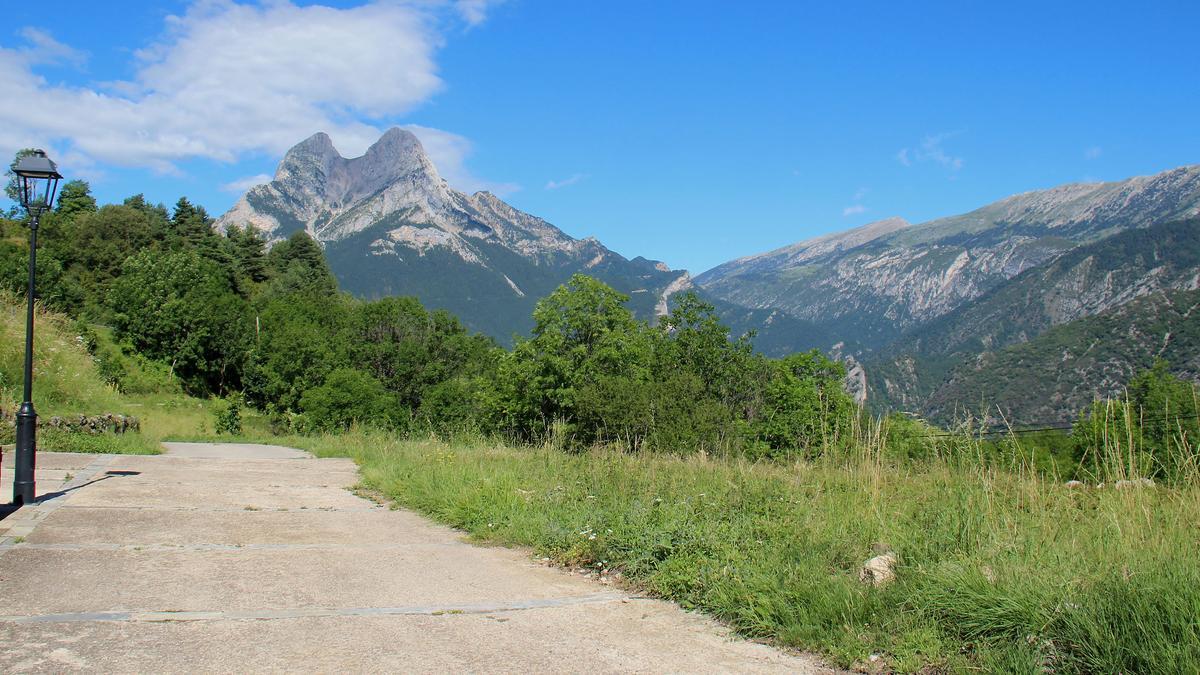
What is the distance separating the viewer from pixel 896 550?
5.82 metres

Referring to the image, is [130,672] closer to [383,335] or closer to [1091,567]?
[1091,567]

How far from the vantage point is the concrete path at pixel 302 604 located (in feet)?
14.9

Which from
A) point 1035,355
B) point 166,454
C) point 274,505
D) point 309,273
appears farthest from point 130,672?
point 1035,355

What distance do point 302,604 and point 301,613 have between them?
243mm

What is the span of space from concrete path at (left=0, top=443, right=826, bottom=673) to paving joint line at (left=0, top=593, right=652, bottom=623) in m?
0.02

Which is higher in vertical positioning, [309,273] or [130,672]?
[309,273]

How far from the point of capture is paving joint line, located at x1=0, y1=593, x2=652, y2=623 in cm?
500

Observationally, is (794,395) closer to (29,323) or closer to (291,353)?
(291,353)

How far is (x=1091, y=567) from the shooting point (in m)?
4.95

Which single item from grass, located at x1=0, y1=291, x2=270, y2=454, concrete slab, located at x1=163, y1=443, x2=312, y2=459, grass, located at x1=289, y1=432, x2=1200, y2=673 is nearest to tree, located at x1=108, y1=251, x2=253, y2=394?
grass, located at x1=0, y1=291, x2=270, y2=454

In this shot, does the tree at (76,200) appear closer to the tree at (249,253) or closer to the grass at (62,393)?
the tree at (249,253)

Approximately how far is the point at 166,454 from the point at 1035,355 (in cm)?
17617

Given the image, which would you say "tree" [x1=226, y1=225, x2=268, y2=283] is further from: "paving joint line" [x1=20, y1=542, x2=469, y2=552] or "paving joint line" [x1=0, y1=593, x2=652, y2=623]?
"paving joint line" [x1=0, y1=593, x2=652, y2=623]

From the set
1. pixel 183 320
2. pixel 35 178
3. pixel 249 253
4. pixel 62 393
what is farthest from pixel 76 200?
pixel 35 178
